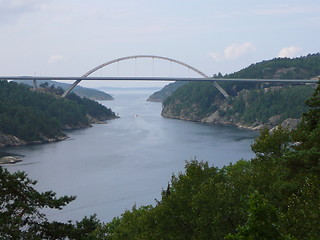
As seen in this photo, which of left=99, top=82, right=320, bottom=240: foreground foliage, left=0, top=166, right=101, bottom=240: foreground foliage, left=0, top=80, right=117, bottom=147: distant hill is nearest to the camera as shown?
left=0, top=166, right=101, bottom=240: foreground foliage

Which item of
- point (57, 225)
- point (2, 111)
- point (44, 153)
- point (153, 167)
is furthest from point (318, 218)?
point (2, 111)

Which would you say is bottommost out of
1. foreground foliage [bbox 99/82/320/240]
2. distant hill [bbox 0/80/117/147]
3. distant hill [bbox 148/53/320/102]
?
distant hill [bbox 0/80/117/147]

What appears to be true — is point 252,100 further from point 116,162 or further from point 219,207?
point 219,207

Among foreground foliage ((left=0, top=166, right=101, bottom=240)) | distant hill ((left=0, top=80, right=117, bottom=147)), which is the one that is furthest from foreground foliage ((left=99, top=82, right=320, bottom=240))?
distant hill ((left=0, top=80, right=117, bottom=147))

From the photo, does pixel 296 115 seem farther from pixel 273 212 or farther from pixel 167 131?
Result: pixel 273 212

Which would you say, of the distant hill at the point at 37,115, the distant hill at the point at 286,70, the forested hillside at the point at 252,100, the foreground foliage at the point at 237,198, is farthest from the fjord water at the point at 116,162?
the distant hill at the point at 286,70

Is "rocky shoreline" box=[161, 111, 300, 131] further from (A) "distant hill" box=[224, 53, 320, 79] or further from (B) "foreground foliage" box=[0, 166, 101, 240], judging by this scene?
(B) "foreground foliage" box=[0, 166, 101, 240]
